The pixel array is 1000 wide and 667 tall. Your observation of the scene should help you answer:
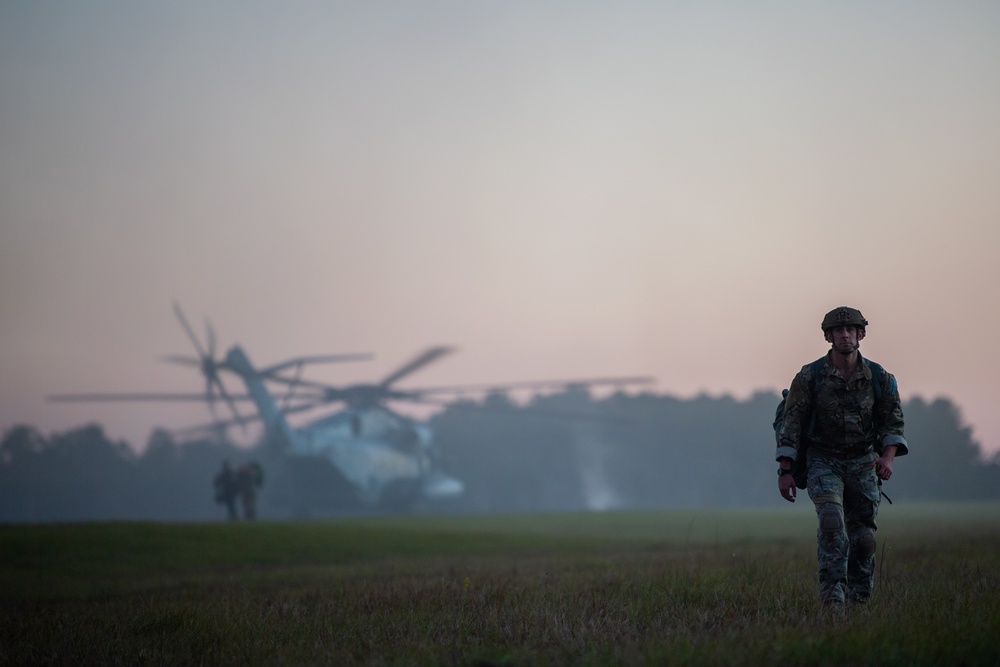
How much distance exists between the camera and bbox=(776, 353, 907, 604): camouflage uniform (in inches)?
318

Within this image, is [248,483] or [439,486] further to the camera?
[439,486]

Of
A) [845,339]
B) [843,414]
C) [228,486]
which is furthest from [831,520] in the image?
[228,486]

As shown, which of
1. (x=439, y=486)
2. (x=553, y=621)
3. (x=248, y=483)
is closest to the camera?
(x=553, y=621)

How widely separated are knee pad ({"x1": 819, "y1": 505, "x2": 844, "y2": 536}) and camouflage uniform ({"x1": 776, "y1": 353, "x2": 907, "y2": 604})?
12 cm

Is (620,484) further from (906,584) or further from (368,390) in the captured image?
(906,584)

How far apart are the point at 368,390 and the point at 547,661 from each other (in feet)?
202

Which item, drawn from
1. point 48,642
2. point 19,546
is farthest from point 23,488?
point 48,642

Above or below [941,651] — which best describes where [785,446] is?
above

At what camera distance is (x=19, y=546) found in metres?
21.6

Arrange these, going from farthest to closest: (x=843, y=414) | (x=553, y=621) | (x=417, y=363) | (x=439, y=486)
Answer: (x=439, y=486) → (x=417, y=363) → (x=843, y=414) → (x=553, y=621)

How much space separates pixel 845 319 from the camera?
317 inches

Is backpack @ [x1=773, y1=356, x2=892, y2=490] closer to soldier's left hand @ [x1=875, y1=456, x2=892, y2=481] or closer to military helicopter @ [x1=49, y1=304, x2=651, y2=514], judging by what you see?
soldier's left hand @ [x1=875, y1=456, x2=892, y2=481]

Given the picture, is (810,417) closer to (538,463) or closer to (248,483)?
(248,483)

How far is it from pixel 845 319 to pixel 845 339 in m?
0.15
